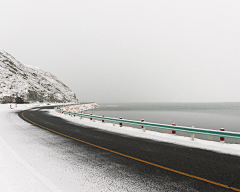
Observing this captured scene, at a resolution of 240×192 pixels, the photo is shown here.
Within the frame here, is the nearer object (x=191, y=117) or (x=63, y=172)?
(x=63, y=172)

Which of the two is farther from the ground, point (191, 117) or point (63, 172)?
point (63, 172)

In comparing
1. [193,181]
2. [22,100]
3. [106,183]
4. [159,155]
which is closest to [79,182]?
[106,183]

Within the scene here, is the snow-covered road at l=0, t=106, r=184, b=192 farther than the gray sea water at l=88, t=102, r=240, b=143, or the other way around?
the gray sea water at l=88, t=102, r=240, b=143

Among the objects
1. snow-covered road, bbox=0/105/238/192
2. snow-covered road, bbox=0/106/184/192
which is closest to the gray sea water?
snow-covered road, bbox=0/105/238/192

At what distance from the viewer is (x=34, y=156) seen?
655 cm

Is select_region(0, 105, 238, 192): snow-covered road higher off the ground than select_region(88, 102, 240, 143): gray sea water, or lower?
higher

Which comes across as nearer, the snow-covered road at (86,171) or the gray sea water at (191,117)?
the snow-covered road at (86,171)

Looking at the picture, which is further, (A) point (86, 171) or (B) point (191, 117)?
(B) point (191, 117)

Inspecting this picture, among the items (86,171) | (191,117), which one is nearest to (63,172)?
(86,171)

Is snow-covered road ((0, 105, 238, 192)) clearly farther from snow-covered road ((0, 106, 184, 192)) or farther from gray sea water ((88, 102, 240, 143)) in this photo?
gray sea water ((88, 102, 240, 143))

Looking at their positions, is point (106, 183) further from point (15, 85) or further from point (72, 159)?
point (15, 85)

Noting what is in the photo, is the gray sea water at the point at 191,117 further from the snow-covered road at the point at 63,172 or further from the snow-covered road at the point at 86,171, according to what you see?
the snow-covered road at the point at 63,172

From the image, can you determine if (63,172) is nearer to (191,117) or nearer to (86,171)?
(86,171)

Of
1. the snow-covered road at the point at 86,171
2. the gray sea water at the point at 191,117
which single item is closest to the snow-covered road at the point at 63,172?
the snow-covered road at the point at 86,171
